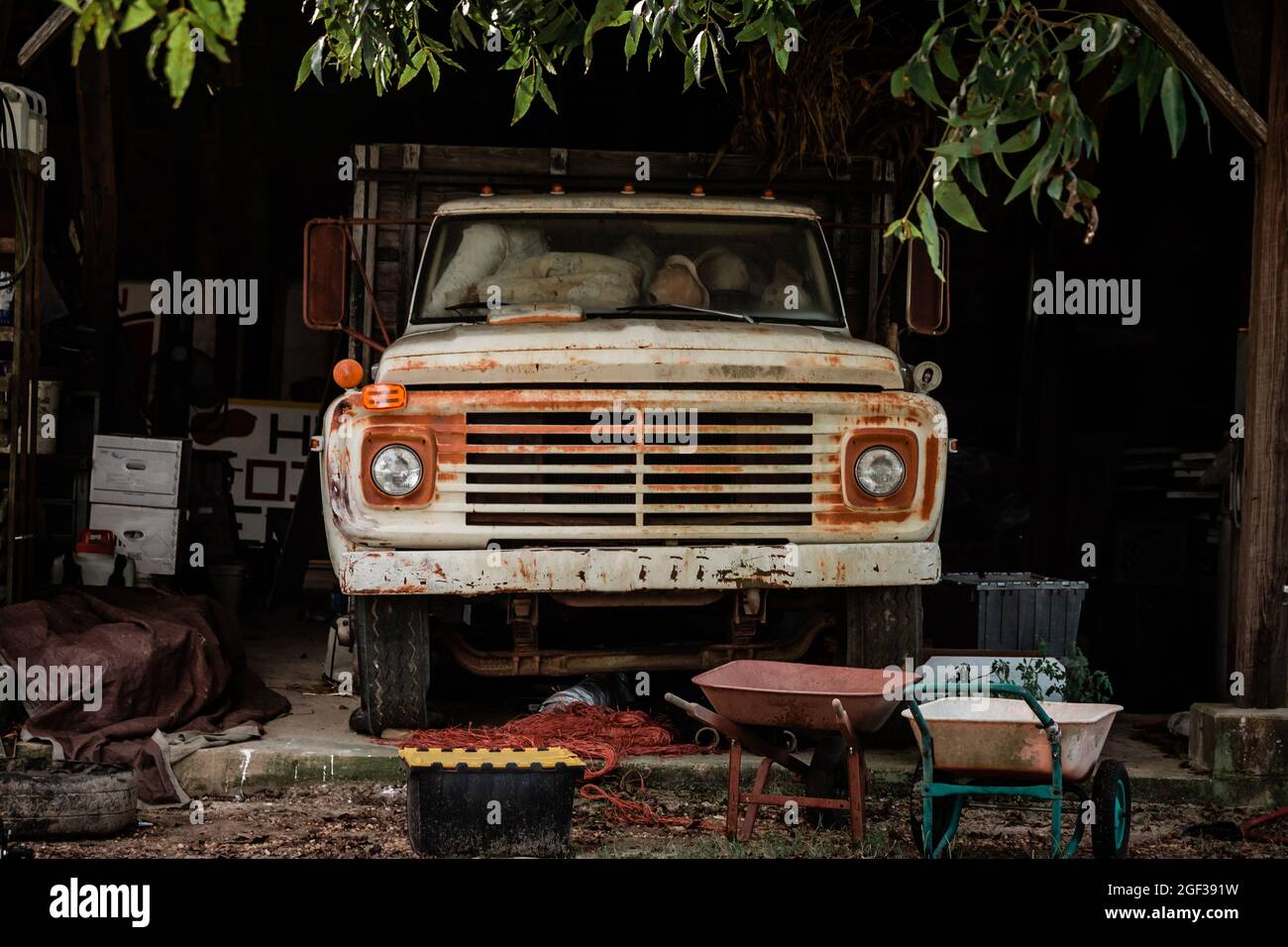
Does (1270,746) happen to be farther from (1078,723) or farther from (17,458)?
(17,458)

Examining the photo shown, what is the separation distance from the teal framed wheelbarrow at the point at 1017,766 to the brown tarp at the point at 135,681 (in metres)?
2.81

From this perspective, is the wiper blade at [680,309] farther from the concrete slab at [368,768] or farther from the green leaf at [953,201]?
the green leaf at [953,201]

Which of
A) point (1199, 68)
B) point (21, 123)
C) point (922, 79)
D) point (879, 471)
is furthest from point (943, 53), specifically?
point (21, 123)

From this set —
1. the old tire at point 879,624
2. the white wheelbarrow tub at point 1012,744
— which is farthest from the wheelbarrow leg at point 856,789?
the old tire at point 879,624

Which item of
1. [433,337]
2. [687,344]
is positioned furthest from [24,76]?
[687,344]

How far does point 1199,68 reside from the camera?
19.4ft

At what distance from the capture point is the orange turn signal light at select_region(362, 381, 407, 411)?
5734 mm

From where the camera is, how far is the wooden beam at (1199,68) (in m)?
5.68

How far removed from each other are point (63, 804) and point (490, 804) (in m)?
1.49

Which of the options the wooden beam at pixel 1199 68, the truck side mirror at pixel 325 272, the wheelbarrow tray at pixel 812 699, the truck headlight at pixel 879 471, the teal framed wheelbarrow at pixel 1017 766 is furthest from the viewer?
the truck side mirror at pixel 325 272

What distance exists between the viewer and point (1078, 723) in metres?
4.89

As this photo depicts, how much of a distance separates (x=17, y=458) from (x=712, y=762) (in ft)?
11.7

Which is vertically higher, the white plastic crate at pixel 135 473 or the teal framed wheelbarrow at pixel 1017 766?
the white plastic crate at pixel 135 473

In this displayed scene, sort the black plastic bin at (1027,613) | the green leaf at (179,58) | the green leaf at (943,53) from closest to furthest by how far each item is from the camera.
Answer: the green leaf at (179,58)
the green leaf at (943,53)
the black plastic bin at (1027,613)
